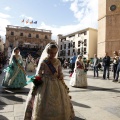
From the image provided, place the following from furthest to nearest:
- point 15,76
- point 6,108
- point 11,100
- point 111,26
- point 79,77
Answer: point 111,26
point 79,77
point 15,76
point 11,100
point 6,108

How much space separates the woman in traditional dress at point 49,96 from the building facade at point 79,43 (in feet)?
117

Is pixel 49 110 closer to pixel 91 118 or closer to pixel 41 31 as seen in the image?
pixel 91 118

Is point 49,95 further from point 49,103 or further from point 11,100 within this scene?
point 11,100

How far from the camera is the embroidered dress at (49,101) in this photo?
10.4ft

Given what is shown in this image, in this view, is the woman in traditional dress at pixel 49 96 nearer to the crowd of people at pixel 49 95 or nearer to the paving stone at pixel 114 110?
the crowd of people at pixel 49 95

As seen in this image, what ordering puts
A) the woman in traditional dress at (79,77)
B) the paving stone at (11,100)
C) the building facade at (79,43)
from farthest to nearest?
the building facade at (79,43) < the woman in traditional dress at (79,77) < the paving stone at (11,100)

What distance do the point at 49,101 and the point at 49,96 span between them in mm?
86

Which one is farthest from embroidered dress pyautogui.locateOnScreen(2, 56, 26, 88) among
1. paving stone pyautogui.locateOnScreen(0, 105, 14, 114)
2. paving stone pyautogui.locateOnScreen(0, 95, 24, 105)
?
paving stone pyautogui.locateOnScreen(0, 105, 14, 114)

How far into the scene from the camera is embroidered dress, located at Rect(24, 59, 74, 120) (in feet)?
10.4

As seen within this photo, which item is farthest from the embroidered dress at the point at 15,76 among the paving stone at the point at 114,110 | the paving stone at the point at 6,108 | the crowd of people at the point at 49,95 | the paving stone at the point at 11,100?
the crowd of people at the point at 49,95

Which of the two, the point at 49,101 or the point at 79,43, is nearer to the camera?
the point at 49,101

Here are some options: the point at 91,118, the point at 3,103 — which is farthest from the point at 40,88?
the point at 3,103

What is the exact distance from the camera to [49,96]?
10.6 ft

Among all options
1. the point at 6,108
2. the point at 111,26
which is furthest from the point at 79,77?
the point at 111,26
